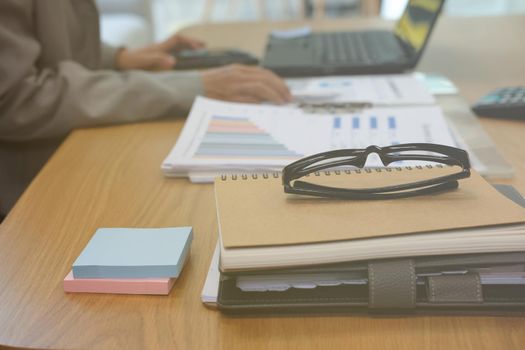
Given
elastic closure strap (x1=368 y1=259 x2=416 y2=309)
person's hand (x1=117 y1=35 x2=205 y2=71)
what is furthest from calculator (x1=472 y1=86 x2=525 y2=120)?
person's hand (x1=117 y1=35 x2=205 y2=71)

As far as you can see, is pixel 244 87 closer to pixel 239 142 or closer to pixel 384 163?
pixel 239 142

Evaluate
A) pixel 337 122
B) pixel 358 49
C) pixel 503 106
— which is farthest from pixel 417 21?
pixel 337 122

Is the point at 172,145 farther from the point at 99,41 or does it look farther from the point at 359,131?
the point at 99,41

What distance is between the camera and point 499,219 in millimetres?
505

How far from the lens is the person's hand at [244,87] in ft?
3.25

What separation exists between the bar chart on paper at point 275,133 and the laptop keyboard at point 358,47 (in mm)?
298

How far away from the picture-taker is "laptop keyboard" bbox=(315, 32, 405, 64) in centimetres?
120

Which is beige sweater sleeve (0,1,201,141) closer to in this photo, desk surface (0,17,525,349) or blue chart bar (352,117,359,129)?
desk surface (0,17,525,349)

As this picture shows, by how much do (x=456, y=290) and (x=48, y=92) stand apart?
Answer: 0.69 meters

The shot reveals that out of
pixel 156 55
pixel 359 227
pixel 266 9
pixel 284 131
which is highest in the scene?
pixel 359 227

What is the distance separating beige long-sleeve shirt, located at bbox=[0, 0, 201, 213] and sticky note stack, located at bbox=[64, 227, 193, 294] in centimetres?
43

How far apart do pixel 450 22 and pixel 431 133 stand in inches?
35.1

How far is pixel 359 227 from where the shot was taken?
508 mm

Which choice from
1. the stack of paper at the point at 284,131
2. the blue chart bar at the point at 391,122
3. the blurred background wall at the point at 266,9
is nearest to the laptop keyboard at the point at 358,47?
the stack of paper at the point at 284,131
